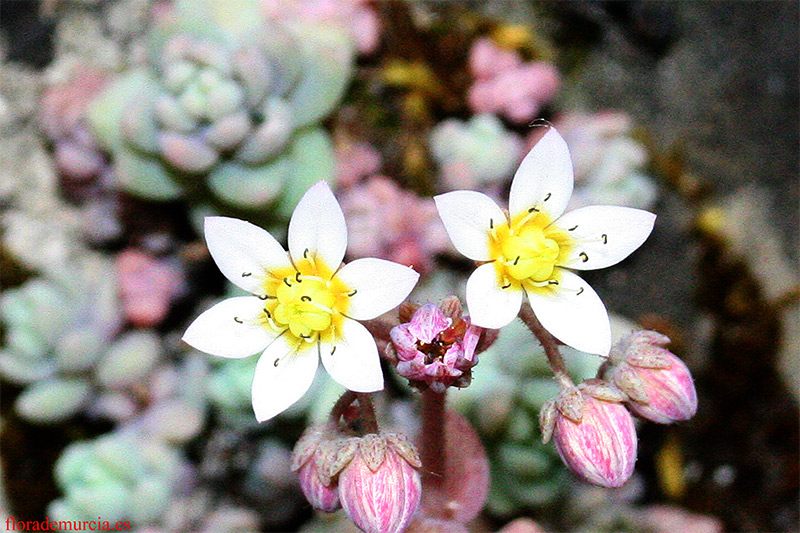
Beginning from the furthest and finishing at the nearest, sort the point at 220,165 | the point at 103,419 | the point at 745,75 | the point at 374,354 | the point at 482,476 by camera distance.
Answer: the point at 745,75 → the point at 103,419 → the point at 220,165 → the point at 482,476 → the point at 374,354

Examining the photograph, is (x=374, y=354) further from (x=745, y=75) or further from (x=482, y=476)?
(x=745, y=75)

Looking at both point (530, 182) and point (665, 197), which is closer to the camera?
point (530, 182)

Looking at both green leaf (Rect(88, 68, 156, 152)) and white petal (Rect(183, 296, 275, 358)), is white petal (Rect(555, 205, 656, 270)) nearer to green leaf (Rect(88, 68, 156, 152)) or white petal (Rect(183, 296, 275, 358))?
white petal (Rect(183, 296, 275, 358))

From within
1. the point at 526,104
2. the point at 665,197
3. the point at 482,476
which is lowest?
the point at 482,476

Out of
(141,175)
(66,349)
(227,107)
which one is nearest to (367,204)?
(227,107)

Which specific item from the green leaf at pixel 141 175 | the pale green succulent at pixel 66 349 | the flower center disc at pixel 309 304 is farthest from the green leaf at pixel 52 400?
the flower center disc at pixel 309 304

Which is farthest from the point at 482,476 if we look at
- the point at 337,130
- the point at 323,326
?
the point at 337,130

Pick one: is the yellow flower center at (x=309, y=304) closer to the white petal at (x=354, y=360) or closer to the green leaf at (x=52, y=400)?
the white petal at (x=354, y=360)

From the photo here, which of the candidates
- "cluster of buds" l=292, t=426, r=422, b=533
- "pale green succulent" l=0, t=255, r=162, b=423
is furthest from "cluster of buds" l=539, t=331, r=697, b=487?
"pale green succulent" l=0, t=255, r=162, b=423
